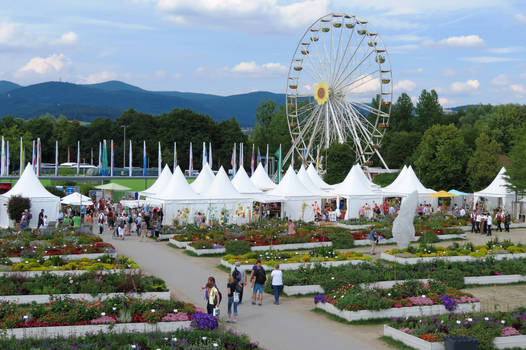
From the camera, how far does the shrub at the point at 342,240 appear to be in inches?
1176

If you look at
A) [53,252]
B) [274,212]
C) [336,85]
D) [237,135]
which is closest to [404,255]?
[53,252]

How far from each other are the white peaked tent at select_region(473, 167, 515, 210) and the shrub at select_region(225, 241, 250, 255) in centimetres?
2530

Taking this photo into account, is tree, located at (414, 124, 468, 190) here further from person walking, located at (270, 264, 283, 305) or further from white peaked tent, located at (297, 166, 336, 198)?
person walking, located at (270, 264, 283, 305)

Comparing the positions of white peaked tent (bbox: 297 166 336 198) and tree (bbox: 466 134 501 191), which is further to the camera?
tree (bbox: 466 134 501 191)

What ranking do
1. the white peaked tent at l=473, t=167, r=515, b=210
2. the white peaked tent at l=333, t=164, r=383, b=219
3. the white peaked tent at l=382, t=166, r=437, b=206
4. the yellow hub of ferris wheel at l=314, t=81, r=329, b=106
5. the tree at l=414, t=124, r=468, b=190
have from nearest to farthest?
1. the white peaked tent at l=333, t=164, r=383, b=219
2. the white peaked tent at l=473, t=167, r=515, b=210
3. the white peaked tent at l=382, t=166, r=437, b=206
4. the yellow hub of ferris wheel at l=314, t=81, r=329, b=106
5. the tree at l=414, t=124, r=468, b=190

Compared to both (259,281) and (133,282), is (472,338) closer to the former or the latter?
(259,281)

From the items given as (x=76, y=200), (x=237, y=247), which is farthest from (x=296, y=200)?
(x=237, y=247)

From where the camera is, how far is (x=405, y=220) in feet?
81.5

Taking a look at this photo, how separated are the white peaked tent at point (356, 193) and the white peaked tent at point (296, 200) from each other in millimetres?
2376

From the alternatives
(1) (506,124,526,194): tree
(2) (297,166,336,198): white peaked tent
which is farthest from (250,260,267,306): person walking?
(1) (506,124,526,194): tree

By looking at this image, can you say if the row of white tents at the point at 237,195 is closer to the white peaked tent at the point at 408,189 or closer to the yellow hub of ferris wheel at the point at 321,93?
the white peaked tent at the point at 408,189

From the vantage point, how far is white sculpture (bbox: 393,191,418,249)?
24.7 metres

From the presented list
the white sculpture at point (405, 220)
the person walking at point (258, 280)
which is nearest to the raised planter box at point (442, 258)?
the white sculpture at point (405, 220)

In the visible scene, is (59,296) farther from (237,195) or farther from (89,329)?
(237,195)
